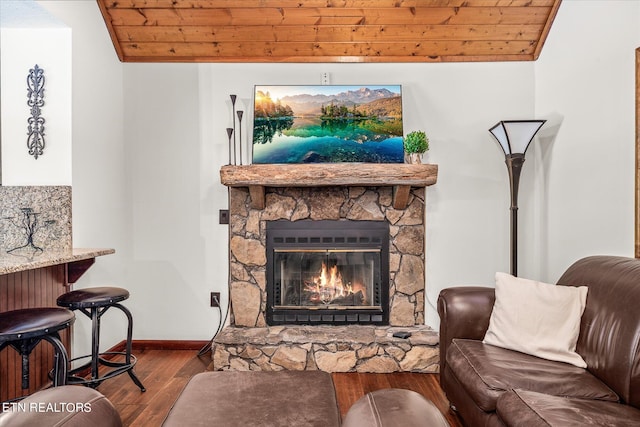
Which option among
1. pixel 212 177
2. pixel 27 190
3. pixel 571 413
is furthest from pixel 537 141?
pixel 27 190

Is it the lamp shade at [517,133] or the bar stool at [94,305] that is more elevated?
the lamp shade at [517,133]

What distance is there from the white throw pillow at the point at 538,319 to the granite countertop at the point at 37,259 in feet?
7.68

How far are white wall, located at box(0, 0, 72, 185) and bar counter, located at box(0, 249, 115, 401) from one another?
567 mm

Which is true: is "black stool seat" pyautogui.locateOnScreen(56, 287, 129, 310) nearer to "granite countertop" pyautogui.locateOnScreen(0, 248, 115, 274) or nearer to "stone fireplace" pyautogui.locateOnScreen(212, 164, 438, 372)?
"granite countertop" pyautogui.locateOnScreen(0, 248, 115, 274)

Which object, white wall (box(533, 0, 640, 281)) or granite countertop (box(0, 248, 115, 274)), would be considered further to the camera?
white wall (box(533, 0, 640, 281))

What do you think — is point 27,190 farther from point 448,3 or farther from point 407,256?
point 448,3

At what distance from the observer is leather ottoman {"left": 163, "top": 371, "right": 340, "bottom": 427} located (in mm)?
1273

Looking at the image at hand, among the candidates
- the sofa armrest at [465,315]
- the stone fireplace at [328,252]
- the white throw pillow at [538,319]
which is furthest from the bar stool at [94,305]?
the white throw pillow at [538,319]

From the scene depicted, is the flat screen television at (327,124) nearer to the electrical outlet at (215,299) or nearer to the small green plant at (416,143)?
the small green plant at (416,143)

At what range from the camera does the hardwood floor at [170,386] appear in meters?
2.40

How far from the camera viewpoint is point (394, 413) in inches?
35.4

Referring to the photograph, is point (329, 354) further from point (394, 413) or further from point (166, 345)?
point (394, 413)

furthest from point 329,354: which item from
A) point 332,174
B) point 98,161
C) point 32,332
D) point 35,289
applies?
point 98,161

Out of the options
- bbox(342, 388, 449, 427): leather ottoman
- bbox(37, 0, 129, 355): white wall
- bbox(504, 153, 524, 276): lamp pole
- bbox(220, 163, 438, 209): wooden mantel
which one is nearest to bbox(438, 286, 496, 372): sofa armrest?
bbox(504, 153, 524, 276): lamp pole
